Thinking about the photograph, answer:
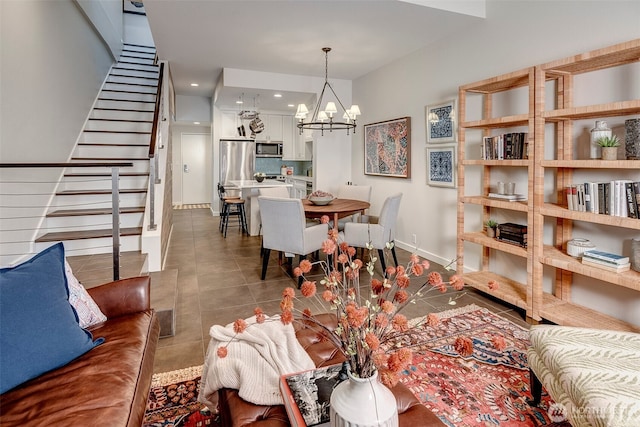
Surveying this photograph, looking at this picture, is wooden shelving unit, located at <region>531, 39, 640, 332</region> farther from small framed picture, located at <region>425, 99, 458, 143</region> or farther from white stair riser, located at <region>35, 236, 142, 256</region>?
white stair riser, located at <region>35, 236, 142, 256</region>

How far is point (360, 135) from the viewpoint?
19.8 ft

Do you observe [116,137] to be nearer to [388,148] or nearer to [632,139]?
[388,148]

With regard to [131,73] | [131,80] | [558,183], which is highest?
[131,73]

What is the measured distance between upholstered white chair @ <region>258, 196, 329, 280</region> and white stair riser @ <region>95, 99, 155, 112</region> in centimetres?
324

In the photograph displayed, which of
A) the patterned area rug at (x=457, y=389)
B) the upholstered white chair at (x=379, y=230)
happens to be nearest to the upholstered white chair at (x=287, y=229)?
the upholstered white chair at (x=379, y=230)

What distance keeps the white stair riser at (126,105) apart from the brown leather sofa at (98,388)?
466cm

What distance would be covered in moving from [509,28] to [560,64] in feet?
3.46

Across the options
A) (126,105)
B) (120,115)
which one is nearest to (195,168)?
(126,105)

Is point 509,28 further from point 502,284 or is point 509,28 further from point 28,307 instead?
point 28,307

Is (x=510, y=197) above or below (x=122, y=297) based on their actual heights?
above

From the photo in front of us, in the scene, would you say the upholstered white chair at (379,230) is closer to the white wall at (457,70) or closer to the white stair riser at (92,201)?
the white wall at (457,70)

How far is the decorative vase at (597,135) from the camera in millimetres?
2453

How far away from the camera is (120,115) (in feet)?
17.4

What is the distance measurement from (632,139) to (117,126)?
5656mm
